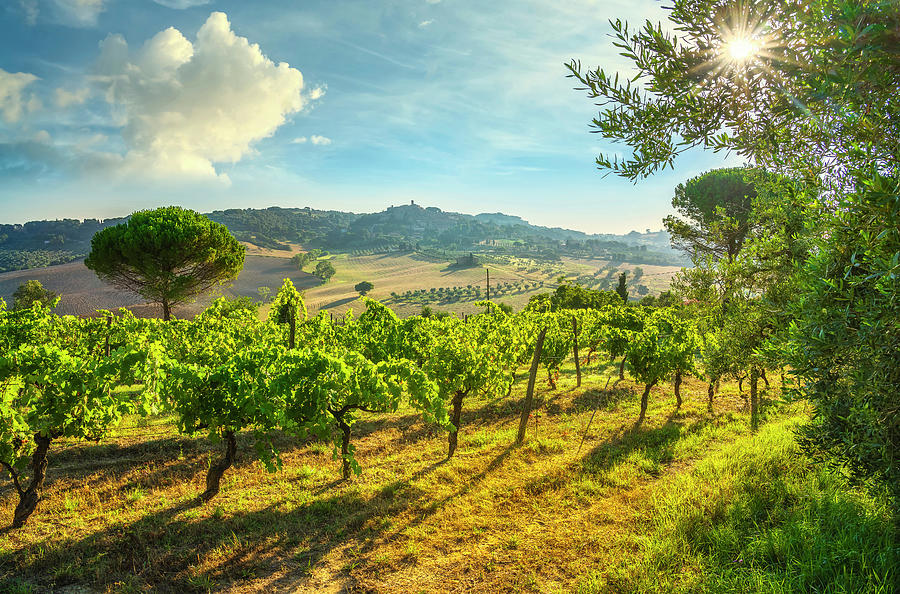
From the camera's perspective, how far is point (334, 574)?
23.0ft

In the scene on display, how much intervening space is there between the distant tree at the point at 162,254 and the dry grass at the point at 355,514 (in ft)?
69.2

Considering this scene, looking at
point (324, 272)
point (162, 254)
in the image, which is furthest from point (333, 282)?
point (162, 254)

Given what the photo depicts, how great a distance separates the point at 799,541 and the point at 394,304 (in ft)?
331

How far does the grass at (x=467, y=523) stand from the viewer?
5852 millimetres

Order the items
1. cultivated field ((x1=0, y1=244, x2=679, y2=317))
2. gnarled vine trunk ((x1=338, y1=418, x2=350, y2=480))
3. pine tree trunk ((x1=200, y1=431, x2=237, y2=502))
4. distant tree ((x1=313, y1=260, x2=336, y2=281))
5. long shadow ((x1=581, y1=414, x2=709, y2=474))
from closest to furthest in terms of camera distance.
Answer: pine tree trunk ((x1=200, y1=431, x2=237, y2=502)) < gnarled vine trunk ((x1=338, y1=418, x2=350, y2=480)) < long shadow ((x1=581, y1=414, x2=709, y2=474)) < cultivated field ((x1=0, y1=244, x2=679, y2=317)) < distant tree ((x1=313, y1=260, x2=336, y2=281))

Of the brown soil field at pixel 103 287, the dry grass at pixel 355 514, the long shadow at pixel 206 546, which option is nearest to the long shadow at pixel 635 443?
the dry grass at pixel 355 514

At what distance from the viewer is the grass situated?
585 cm

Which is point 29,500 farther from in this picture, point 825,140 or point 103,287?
point 103,287

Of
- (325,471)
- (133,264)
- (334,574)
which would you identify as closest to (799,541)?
(334,574)

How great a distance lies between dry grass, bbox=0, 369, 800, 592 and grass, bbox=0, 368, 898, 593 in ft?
0.15

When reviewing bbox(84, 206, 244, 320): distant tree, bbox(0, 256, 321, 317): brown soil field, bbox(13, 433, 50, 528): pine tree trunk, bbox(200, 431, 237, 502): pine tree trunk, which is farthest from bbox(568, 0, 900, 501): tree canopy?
bbox(0, 256, 321, 317): brown soil field

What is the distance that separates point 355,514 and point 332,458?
258 cm

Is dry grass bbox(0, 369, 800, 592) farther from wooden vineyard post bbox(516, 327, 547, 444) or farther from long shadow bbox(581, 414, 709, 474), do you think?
wooden vineyard post bbox(516, 327, 547, 444)

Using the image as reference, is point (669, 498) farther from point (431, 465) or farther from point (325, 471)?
point (325, 471)
